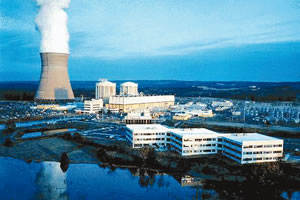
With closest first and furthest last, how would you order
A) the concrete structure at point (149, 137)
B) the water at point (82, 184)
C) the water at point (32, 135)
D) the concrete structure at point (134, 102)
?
the water at point (82, 184) < the concrete structure at point (149, 137) < the water at point (32, 135) < the concrete structure at point (134, 102)

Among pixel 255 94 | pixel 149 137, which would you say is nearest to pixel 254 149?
pixel 149 137

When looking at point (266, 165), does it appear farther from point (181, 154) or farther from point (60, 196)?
point (60, 196)

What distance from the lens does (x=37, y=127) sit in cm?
1403

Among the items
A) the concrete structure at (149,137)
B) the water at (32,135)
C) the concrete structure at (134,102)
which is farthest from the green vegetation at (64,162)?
the concrete structure at (134,102)

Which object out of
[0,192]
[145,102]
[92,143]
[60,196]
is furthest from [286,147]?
[145,102]

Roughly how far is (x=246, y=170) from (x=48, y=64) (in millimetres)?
15351

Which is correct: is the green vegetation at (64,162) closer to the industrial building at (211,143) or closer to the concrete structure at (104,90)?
the industrial building at (211,143)

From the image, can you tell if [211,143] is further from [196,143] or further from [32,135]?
[32,135]

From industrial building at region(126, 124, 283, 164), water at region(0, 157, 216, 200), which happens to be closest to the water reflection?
water at region(0, 157, 216, 200)

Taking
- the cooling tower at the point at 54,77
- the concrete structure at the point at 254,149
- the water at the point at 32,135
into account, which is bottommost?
the water at the point at 32,135

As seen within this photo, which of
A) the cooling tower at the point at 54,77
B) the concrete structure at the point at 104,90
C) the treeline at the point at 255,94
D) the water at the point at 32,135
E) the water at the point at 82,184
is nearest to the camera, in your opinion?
the water at the point at 82,184

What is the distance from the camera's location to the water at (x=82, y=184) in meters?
6.68

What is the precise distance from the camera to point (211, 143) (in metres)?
9.16

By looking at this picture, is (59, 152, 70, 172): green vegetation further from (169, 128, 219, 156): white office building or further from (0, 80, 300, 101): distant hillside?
(0, 80, 300, 101): distant hillside
